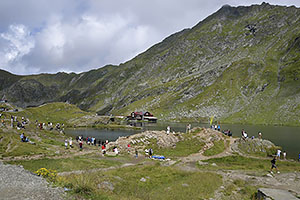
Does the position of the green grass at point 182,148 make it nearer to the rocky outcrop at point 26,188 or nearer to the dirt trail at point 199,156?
the dirt trail at point 199,156

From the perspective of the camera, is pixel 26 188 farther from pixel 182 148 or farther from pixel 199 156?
pixel 182 148

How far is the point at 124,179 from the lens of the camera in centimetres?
2577

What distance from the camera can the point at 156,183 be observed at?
2605cm

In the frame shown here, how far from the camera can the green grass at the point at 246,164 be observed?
37.6 meters

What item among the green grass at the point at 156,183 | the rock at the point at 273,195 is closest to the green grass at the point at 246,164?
the green grass at the point at 156,183

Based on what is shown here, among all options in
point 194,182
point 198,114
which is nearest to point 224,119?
point 198,114

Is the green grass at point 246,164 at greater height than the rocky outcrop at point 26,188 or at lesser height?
lesser

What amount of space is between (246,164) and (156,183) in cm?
2370

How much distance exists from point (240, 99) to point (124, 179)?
572ft

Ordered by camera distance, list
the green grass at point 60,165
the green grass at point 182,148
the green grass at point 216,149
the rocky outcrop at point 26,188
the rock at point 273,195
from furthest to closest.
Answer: the green grass at point 182,148 → the green grass at point 216,149 → the green grass at point 60,165 → the rock at point 273,195 → the rocky outcrop at point 26,188

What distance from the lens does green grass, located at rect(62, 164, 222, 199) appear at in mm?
19938

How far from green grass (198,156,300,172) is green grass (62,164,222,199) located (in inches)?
369

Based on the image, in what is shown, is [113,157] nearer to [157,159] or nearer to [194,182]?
[157,159]

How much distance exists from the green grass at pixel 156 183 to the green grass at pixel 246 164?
9362mm
